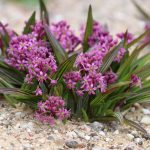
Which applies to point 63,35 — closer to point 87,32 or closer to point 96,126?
point 87,32

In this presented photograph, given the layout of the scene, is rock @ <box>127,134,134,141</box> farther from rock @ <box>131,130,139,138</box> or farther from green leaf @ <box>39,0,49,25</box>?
green leaf @ <box>39,0,49,25</box>

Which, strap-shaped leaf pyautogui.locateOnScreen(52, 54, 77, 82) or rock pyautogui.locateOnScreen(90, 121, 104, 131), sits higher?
strap-shaped leaf pyautogui.locateOnScreen(52, 54, 77, 82)

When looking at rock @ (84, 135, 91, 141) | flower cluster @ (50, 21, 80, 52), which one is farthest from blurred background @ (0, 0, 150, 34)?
rock @ (84, 135, 91, 141)

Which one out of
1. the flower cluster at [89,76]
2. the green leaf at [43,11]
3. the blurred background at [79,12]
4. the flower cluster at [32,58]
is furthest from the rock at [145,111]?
the blurred background at [79,12]

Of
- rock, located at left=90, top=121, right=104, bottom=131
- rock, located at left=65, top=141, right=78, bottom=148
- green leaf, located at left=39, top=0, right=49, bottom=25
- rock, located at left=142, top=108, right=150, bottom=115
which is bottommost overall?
rock, located at left=65, top=141, right=78, bottom=148

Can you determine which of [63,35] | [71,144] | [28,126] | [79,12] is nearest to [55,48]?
[63,35]

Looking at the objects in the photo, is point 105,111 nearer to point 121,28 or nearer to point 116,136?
point 116,136

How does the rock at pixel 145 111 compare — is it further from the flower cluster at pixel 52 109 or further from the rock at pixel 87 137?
the flower cluster at pixel 52 109
